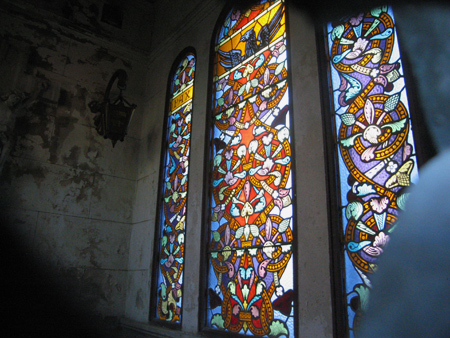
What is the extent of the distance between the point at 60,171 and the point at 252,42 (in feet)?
7.98

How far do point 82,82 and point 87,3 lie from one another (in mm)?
1102

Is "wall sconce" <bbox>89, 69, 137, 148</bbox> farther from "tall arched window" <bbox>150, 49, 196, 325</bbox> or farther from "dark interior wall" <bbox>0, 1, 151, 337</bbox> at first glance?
"dark interior wall" <bbox>0, 1, 151, 337</bbox>

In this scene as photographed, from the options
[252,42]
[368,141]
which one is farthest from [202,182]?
[368,141]

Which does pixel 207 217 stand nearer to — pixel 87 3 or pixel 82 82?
pixel 82 82

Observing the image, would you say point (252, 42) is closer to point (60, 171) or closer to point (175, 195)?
point (175, 195)

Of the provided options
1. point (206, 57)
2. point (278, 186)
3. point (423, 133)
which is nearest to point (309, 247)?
point (278, 186)

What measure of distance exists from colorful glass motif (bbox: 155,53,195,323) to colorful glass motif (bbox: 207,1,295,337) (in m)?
0.47

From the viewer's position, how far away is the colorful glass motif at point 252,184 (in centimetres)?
221

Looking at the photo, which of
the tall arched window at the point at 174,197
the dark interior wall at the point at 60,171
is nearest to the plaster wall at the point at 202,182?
the tall arched window at the point at 174,197

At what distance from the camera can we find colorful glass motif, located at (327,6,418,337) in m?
1.71

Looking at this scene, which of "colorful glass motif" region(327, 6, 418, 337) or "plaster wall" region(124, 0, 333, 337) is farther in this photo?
"plaster wall" region(124, 0, 333, 337)

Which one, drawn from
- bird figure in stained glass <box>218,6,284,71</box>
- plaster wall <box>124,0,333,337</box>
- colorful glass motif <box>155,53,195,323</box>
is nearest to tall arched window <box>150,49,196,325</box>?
colorful glass motif <box>155,53,195,323</box>

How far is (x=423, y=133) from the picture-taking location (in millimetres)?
1647

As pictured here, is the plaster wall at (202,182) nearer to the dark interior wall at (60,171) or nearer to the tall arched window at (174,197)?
the tall arched window at (174,197)
